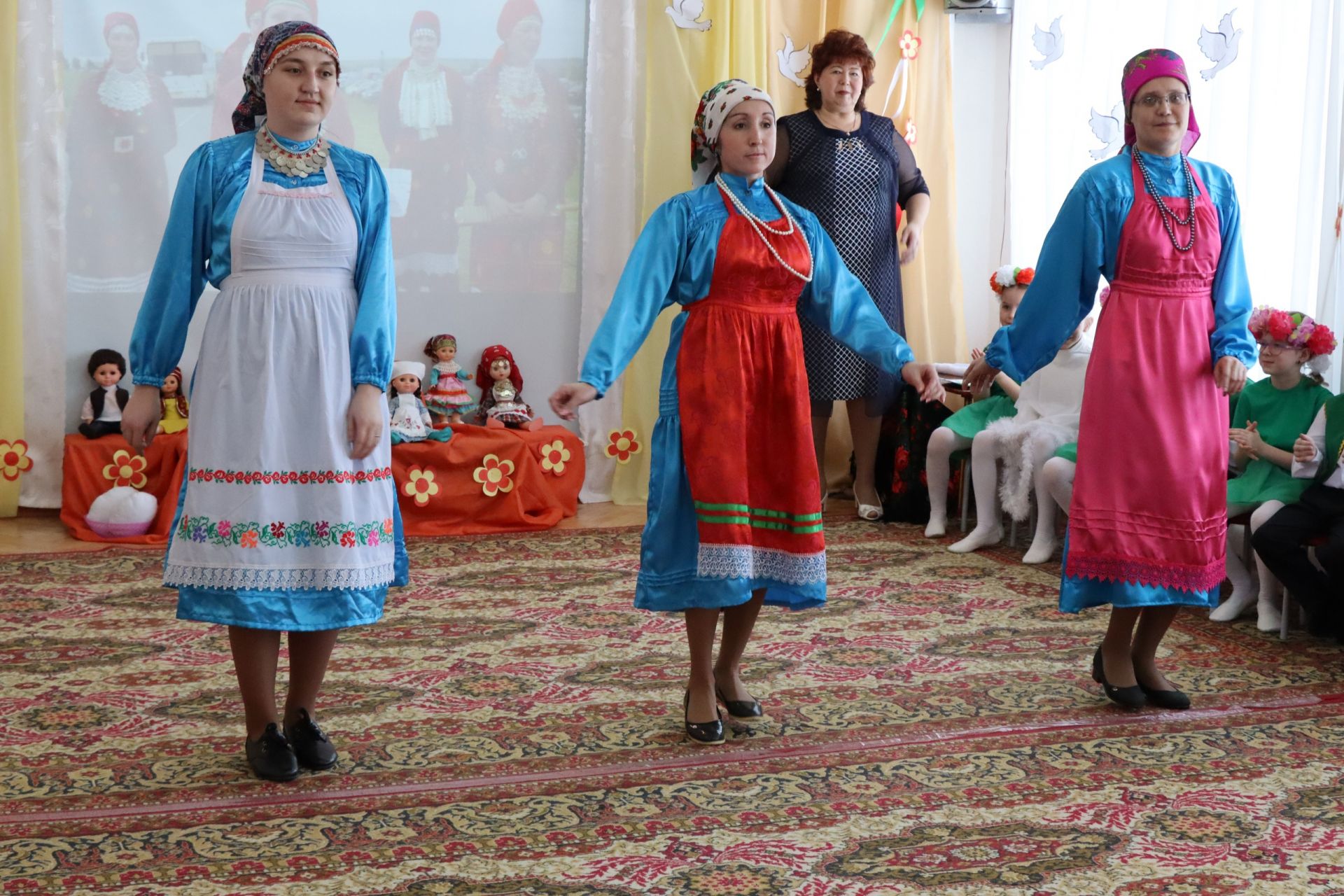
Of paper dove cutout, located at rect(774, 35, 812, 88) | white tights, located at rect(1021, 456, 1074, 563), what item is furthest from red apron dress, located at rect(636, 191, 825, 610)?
paper dove cutout, located at rect(774, 35, 812, 88)

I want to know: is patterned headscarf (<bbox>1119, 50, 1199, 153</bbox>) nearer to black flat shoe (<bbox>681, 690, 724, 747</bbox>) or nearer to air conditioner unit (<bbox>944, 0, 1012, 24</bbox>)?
black flat shoe (<bbox>681, 690, 724, 747</bbox>)

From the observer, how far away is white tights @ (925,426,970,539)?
16.4ft

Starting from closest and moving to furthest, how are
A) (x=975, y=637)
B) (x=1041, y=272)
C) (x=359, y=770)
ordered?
1. (x=359, y=770)
2. (x=1041, y=272)
3. (x=975, y=637)

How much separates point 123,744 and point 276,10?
3.53 m

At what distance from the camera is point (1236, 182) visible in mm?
4633

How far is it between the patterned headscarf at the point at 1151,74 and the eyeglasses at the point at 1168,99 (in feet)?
0.06

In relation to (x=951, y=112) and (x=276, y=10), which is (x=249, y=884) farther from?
(x=951, y=112)

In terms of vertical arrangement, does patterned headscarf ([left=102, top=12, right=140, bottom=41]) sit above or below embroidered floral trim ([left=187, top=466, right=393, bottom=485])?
above

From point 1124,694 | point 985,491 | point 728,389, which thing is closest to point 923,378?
point 728,389

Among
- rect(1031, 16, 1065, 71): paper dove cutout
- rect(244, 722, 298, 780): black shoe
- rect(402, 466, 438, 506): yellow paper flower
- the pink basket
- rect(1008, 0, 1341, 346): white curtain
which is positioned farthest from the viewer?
rect(1031, 16, 1065, 71): paper dove cutout

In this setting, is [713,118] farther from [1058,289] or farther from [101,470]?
[101,470]

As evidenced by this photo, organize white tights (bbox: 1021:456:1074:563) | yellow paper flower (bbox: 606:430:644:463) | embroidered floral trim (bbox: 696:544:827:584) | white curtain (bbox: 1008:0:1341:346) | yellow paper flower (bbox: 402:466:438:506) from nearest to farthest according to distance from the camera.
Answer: embroidered floral trim (bbox: 696:544:827:584) → white curtain (bbox: 1008:0:1341:346) → white tights (bbox: 1021:456:1074:563) → yellow paper flower (bbox: 402:466:438:506) → yellow paper flower (bbox: 606:430:644:463)

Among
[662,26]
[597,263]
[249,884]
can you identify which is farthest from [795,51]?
[249,884]

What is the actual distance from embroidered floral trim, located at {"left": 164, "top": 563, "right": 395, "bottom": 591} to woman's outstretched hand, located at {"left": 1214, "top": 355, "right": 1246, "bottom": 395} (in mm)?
1817
